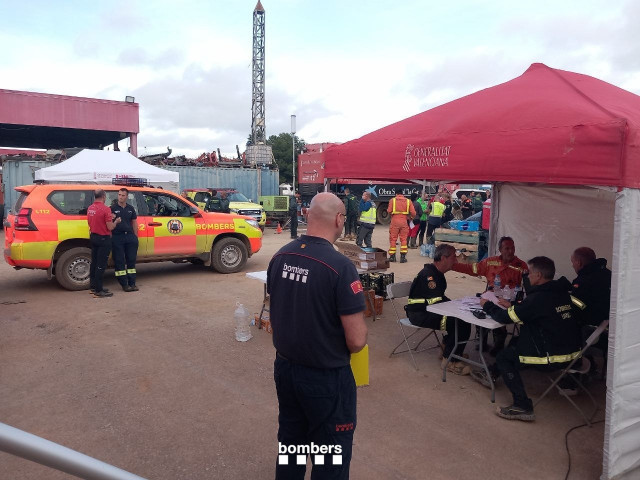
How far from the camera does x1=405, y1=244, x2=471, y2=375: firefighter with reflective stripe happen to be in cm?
489

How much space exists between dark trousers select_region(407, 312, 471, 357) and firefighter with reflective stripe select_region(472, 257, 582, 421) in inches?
34.8

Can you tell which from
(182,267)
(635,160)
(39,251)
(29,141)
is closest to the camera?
(635,160)

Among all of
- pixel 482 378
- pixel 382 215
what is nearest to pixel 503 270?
pixel 482 378

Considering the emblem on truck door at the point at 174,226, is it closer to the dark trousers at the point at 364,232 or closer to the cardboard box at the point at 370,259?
the cardboard box at the point at 370,259

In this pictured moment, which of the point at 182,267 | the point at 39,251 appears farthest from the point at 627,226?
the point at 182,267

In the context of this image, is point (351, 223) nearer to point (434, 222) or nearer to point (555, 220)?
point (434, 222)

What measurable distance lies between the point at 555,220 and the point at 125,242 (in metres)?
6.54

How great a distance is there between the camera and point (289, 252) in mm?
2369

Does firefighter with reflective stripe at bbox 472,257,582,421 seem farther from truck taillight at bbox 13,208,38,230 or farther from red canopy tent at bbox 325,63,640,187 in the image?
truck taillight at bbox 13,208,38,230

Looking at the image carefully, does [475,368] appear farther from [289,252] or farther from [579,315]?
[289,252]

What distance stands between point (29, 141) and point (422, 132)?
1160 inches

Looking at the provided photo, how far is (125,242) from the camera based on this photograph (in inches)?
310

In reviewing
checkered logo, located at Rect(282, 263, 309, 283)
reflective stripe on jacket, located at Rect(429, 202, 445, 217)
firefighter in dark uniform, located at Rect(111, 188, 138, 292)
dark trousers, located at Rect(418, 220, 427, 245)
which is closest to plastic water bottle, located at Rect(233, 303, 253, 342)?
firefighter in dark uniform, located at Rect(111, 188, 138, 292)

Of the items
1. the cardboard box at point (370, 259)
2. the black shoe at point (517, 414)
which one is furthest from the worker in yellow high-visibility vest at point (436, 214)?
the black shoe at point (517, 414)
